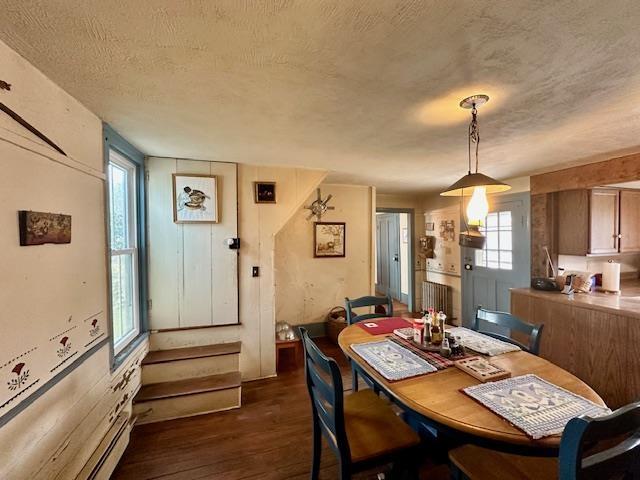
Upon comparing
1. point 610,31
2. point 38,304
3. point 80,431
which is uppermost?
point 610,31

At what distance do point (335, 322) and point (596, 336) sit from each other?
2615 millimetres

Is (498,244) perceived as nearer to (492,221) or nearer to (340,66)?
(492,221)

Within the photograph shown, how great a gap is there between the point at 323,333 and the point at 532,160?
3287 mm

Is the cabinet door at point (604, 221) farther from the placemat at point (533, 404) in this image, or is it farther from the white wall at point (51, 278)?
the white wall at point (51, 278)

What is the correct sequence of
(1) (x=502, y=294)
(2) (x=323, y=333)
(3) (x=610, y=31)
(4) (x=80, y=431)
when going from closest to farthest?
(3) (x=610, y=31) < (4) (x=80, y=431) < (1) (x=502, y=294) < (2) (x=323, y=333)

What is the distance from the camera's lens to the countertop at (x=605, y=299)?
2.25 meters

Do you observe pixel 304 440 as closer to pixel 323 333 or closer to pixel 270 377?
pixel 270 377

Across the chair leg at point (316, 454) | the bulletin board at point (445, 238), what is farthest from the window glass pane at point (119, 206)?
the bulletin board at point (445, 238)

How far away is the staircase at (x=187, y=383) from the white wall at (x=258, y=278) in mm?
207

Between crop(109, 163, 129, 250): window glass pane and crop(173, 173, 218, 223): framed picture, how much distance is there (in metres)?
0.38

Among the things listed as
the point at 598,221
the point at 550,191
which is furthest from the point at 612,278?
the point at 550,191

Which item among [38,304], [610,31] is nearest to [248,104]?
[38,304]

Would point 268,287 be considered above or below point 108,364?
→ above

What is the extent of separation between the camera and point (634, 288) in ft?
9.78
